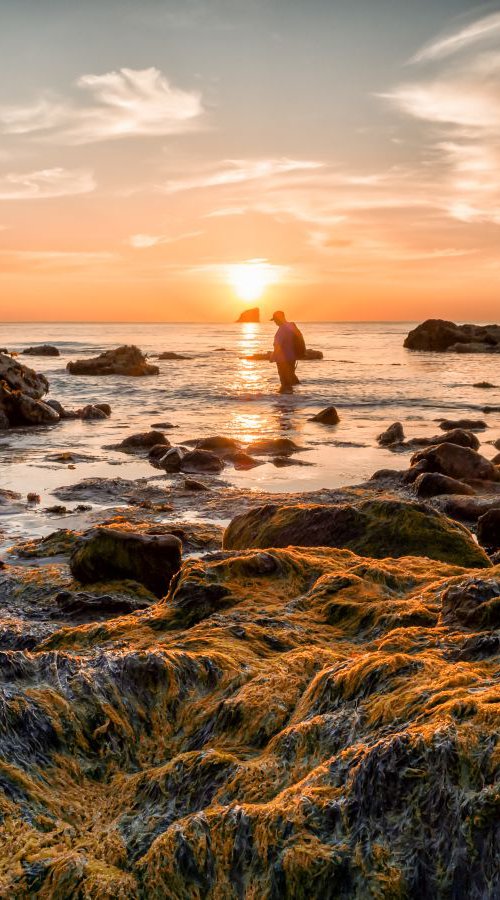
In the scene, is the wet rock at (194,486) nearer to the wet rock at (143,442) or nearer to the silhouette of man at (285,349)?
the wet rock at (143,442)

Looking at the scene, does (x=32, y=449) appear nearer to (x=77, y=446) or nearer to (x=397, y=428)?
(x=77, y=446)

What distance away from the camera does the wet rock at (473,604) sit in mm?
3682

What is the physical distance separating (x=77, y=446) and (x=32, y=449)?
100cm

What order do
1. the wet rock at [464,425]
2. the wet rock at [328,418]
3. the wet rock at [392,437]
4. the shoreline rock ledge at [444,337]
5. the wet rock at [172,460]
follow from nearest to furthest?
the wet rock at [172,460] < the wet rock at [392,437] < the wet rock at [464,425] < the wet rock at [328,418] < the shoreline rock ledge at [444,337]

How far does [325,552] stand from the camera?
6062mm

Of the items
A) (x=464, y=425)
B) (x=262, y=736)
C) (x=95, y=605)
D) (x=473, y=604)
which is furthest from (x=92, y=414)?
(x=262, y=736)

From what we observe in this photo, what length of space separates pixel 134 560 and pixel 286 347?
2271cm

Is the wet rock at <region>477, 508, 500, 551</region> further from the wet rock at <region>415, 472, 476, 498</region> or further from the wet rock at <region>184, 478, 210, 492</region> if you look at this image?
the wet rock at <region>184, 478, 210, 492</region>

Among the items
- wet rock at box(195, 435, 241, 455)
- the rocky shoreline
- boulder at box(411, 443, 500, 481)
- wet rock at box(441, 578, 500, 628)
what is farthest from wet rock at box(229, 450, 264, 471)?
wet rock at box(441, 578, 500, 628)

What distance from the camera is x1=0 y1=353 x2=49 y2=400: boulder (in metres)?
21.6

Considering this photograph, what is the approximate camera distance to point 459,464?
13047 mm

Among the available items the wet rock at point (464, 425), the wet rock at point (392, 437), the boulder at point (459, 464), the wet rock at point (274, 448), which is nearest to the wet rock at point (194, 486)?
the wet rock at point (274, 448)

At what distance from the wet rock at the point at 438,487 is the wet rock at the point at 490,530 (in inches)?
93.3

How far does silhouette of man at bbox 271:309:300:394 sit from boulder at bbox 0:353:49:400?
877cm
